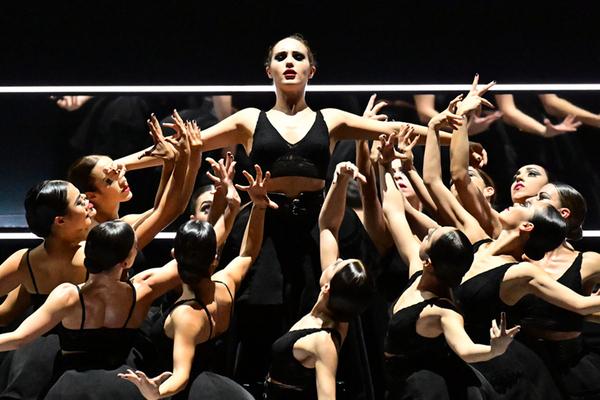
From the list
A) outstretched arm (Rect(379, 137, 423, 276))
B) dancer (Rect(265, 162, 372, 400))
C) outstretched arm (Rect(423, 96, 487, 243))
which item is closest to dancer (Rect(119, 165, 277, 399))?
dancer (Rect(265, 162, 372, 400))

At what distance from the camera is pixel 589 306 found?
161 inches

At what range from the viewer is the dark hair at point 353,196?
513 centimetres

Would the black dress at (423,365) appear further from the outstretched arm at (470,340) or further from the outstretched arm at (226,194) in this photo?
the outstretched arm at (226,194)

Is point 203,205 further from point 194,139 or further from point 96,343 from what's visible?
point 96,343

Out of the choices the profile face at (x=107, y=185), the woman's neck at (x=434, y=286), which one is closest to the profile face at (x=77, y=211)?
the profile face at (x=107, y=185)

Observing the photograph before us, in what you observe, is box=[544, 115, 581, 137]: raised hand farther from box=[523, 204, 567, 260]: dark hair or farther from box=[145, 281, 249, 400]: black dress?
box=[145, 281, 249, 400]: black dress

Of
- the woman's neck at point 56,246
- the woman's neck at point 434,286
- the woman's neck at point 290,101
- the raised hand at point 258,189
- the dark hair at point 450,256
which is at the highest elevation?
the woman's neck at point 290,101

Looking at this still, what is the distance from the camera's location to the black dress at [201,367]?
3.93m

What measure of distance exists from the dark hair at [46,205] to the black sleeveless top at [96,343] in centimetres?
42

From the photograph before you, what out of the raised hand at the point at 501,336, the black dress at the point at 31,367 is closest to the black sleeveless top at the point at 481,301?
the raised hand at the point at 501,336

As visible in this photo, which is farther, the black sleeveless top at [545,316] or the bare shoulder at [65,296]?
the black sleeveless top at [545,316]

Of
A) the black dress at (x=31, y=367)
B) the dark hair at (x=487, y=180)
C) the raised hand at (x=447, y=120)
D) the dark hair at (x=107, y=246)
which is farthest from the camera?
the dark hair at (x=487, y=180)

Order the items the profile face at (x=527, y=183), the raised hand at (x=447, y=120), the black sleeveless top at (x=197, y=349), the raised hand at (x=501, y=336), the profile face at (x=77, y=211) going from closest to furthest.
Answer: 1. the raised hand at (x=501, y=336)
2. the black sleeveless top at (x=197, y=349)
3. the profile face at (x=77, y=211)
4. the raised hand at (x=447, y=120)
5. the profile face at (x=527, y=183)

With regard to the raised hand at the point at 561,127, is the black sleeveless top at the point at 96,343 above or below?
below
